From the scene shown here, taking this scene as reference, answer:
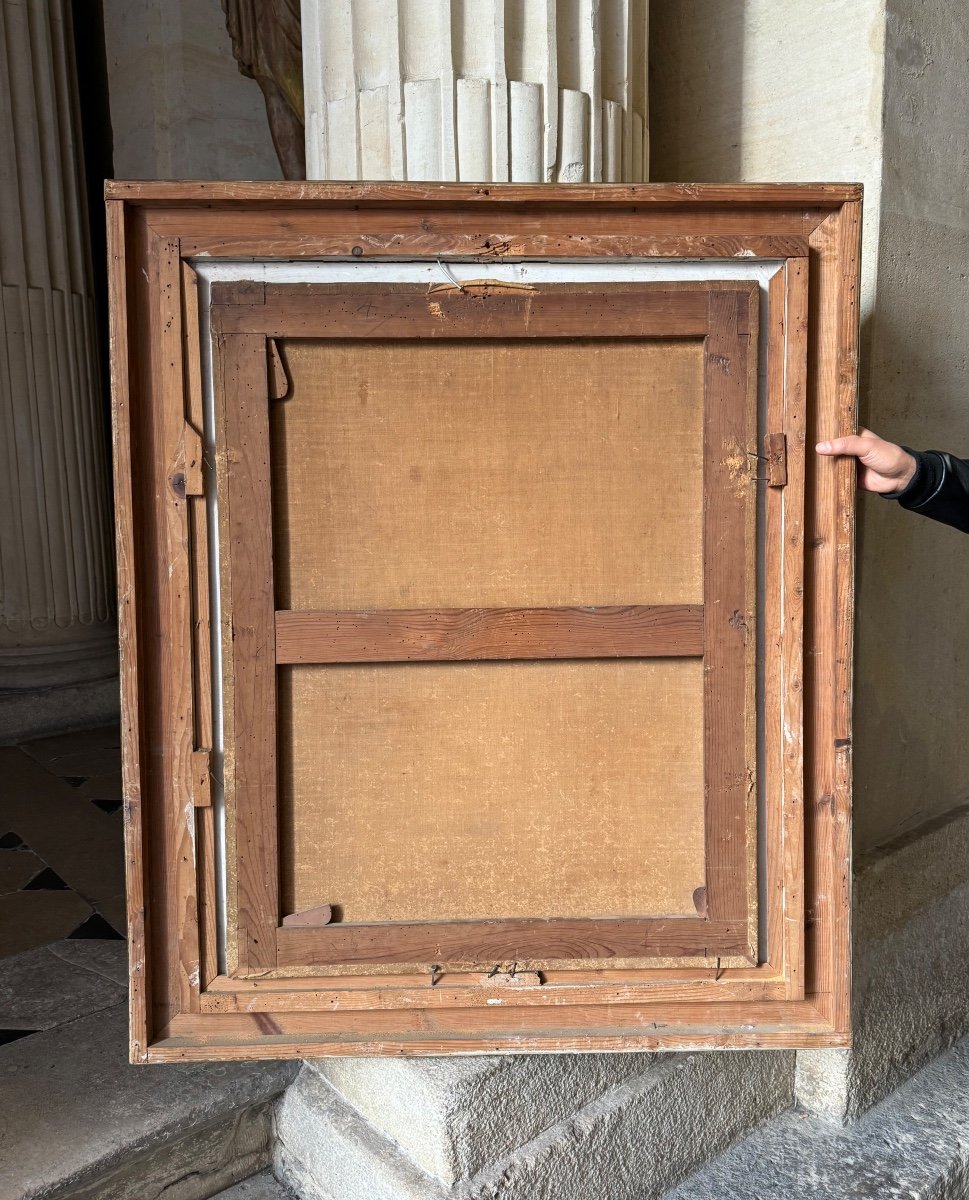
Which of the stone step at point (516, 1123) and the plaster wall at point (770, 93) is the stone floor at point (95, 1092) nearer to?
the stone step at point (516, 1123)

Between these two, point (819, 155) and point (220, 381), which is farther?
point (819, 155)

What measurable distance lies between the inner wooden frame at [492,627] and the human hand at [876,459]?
11 centimetres

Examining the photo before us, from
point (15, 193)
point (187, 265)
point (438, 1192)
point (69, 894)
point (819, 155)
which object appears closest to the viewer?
point (187, 265)

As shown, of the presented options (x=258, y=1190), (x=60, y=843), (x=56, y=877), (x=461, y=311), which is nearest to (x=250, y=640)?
(x=461, y=311)

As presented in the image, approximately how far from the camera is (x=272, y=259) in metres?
1.13

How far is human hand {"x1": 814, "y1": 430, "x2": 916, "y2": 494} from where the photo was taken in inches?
46.0

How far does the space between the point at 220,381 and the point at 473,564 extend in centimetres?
39

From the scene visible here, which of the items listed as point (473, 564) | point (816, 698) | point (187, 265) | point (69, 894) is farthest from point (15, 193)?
point (816, 698)

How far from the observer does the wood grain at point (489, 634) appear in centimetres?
119

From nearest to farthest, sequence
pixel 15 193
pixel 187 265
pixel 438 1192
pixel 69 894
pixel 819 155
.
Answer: pixel 187 265
pixel 438 1192
pixel 819 155
pixel 69 894
pixel 15 193

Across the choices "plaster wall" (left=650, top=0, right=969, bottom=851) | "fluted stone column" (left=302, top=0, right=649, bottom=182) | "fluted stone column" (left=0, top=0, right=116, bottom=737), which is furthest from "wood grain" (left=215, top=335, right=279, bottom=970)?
"fluted stone column" (left=0, top=0, right=116, bottom=737)

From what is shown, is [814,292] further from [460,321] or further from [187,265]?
[187,265]

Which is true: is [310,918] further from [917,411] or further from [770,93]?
[770,93]

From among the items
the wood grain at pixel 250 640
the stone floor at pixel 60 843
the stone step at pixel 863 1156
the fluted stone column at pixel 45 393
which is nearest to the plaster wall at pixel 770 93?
the wood grain at pixel 250 640
